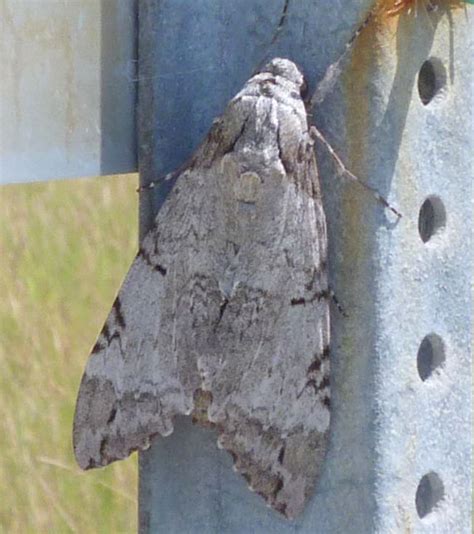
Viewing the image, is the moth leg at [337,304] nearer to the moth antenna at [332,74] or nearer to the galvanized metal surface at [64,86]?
the moth antenna at [332,74]

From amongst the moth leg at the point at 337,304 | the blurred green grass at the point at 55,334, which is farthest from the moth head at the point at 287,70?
the blurred green grass at the point at 55,334

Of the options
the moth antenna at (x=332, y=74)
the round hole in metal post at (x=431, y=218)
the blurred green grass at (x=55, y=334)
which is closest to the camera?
the moth antenna at (x=332, y=74)

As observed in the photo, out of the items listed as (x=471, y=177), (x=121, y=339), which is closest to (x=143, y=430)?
(x=121, y=339)

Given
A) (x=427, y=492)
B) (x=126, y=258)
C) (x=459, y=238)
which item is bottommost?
(x=126, y=258)

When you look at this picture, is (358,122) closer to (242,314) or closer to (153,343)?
(242,314)

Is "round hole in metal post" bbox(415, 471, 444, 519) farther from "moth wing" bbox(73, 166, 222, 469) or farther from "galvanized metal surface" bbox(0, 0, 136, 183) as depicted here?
"galvanized metal surface" bbox(0, 0, 136, 183)

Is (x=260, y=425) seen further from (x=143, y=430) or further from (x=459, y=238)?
(x=459, y=238)

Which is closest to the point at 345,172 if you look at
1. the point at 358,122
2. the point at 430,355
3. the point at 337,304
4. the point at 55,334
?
the point at 358,122
